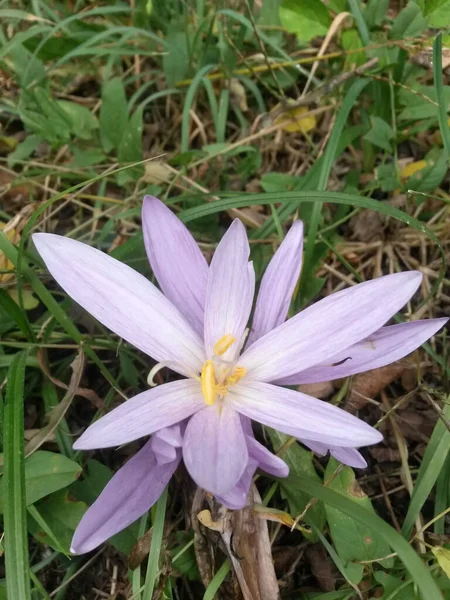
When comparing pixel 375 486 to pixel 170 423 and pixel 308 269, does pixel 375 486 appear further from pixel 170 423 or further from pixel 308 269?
pixel 170 423

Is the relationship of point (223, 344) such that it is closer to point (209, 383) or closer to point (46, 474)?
point (209, 383)

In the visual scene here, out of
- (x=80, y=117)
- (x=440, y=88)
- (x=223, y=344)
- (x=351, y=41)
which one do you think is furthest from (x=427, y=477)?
(x=80, y=117)

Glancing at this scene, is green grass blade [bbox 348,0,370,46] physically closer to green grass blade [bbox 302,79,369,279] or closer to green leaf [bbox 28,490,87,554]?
green grass blade [bbox 302,79,369,279]

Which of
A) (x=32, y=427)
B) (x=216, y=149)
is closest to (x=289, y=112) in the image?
(x=216, y=149)

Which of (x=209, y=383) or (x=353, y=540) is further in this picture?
(x=353, y=540)

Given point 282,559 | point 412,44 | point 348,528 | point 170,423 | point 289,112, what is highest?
point 412,44

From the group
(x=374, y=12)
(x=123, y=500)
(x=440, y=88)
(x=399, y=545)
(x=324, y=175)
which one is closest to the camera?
(x=399, y=545)

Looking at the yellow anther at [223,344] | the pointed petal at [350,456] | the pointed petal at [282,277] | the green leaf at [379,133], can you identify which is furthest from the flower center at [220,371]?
the green leaf at [379,133]
